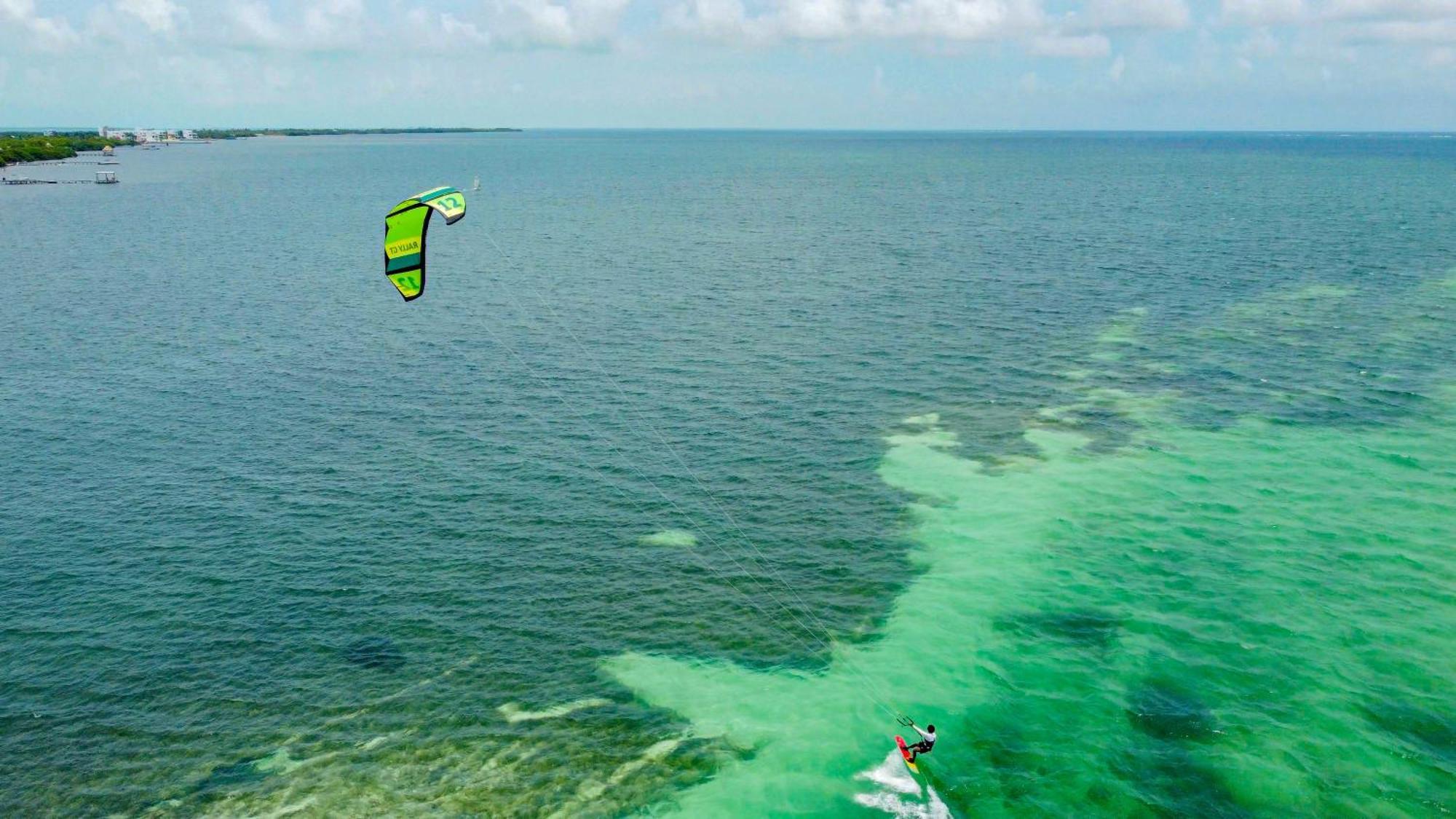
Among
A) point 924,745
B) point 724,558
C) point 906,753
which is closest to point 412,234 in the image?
point 724,558

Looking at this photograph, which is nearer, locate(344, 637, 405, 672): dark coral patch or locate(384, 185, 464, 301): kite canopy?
locate(344, 637, 405, 672): dark coral patch

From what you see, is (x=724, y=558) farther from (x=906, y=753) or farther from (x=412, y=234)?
(x=412, y=234)

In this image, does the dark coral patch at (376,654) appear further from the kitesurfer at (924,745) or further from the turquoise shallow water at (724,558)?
the kitesurfer at (924,745)

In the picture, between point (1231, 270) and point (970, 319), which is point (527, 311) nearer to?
point (970, 319)

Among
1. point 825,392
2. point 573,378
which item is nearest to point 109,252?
point 573,378

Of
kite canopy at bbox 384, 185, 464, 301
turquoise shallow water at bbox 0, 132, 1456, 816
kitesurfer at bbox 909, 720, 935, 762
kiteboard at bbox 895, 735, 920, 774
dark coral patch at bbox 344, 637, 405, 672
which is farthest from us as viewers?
kite canopy at bbox 384, 185, 464, 301

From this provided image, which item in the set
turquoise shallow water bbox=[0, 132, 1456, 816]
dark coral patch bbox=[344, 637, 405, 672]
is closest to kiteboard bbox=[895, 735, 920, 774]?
turquoise shallow water bbox=[0, 132, 1456, 816]

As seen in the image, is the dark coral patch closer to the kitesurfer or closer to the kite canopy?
the kite canopy
